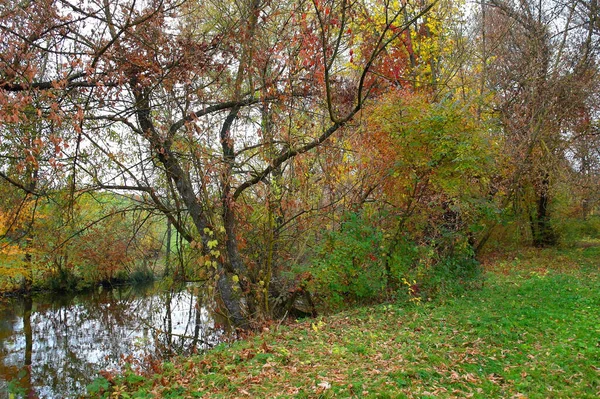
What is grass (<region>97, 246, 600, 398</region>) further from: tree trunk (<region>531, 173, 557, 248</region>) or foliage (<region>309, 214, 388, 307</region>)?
tree trunk (<region>531, 173, 557, 248</region>)

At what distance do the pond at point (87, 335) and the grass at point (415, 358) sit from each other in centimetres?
167

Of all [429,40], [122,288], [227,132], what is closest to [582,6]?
[429,40]

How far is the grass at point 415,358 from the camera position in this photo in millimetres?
4270

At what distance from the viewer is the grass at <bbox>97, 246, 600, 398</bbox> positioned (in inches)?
168

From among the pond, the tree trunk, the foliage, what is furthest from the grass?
the tree trunk

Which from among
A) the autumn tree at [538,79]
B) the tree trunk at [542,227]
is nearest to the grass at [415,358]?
the autumn tree at [538,79]

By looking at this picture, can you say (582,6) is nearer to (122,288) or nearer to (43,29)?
(43,29)

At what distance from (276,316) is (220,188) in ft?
10.4

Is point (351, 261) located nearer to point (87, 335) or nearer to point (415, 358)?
point (415, 358)

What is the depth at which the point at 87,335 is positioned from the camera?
13.0m

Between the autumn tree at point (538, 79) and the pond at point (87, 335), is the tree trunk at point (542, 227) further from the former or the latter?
the pond at point (87, 335)

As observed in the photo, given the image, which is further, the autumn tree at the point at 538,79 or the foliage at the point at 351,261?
the autumn tree at the point at 538,79

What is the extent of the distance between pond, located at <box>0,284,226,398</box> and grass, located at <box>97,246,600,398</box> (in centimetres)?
167

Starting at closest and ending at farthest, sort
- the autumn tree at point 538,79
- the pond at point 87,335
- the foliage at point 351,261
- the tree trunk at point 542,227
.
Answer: the pond at point 87,335 → the foliage at point 351,261 → the autumn tree at point 538,79 → the tree trunk at point 542,227
